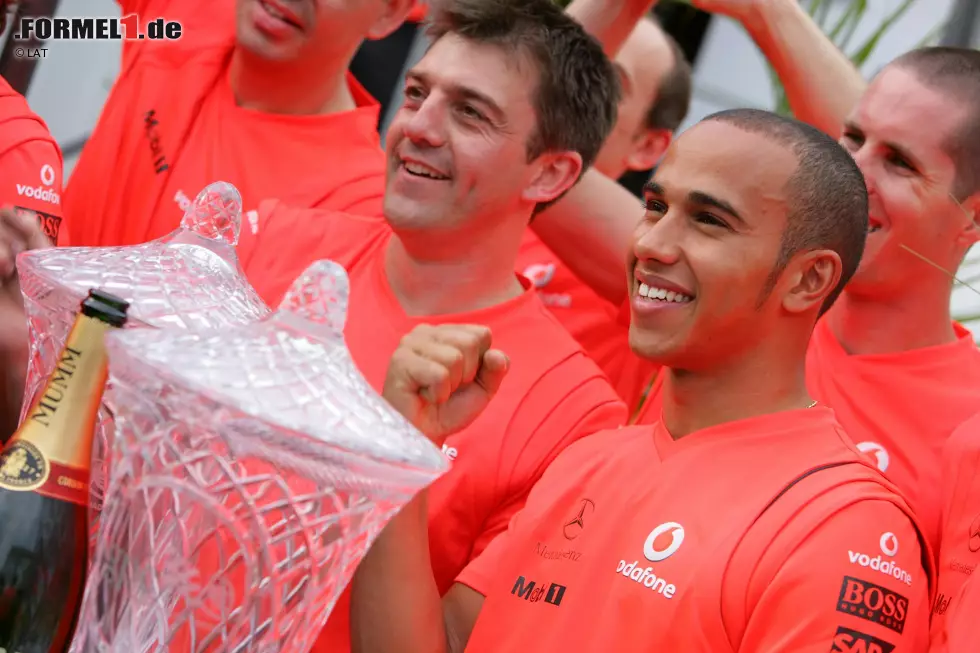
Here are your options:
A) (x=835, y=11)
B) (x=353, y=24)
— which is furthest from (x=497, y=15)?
(x=835, y=11)

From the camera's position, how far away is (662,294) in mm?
1643

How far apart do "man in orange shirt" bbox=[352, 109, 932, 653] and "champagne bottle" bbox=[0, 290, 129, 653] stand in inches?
15.6

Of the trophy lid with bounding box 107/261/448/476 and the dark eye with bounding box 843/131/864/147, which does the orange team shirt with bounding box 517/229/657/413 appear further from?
the trophy lid with bounding box 107/261/448/476

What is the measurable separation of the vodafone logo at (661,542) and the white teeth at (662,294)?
0.29 metres

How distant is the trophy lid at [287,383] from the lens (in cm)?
93

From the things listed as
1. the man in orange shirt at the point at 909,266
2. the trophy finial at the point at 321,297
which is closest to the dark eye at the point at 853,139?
the man in orange shirt at the point at 909,266

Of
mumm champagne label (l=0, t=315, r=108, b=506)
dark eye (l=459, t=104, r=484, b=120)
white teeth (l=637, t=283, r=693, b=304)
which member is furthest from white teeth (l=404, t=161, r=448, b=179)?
mumm champagne label (l=0, t=315, r=108, b=506)

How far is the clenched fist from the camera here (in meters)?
1.42

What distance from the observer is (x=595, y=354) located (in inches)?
110

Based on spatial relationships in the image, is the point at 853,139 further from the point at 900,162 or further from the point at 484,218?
the point at 484,218

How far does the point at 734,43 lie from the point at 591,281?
1.84m

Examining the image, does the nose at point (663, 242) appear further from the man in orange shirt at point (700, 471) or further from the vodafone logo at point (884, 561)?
the vodafone logo at point (884, 561)

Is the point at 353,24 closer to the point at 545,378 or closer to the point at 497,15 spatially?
the point at 497,15

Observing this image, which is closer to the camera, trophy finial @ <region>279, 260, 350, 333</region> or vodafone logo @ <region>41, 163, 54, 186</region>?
trophy finial @ <region>279, 260, 350, 333</region>
